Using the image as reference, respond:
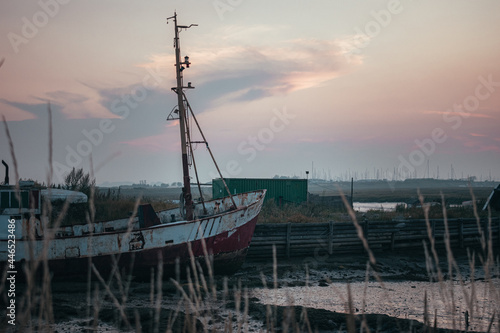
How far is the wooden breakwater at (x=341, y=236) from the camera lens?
17.2 m

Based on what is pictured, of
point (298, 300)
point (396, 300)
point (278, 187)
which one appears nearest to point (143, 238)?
point (298, 300)

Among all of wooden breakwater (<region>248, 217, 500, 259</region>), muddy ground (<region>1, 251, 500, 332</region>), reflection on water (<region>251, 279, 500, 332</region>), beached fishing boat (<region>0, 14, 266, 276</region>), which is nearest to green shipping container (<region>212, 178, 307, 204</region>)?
wooden breakwater (<region>248, 217, 500, 259</region>)

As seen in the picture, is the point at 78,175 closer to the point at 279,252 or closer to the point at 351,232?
the point at 279,252

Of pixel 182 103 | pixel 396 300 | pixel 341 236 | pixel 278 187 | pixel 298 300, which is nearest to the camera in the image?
pixel 298 300

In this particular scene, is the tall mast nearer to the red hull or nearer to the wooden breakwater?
the red hull

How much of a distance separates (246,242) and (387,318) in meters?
6.68

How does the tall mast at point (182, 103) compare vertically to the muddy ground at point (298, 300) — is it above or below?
above

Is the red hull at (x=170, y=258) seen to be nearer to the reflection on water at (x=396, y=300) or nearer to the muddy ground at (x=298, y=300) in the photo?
the muddy ground at (x=298, y=300)

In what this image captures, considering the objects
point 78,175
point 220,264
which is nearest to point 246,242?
point 220,264

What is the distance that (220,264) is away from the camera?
13.9 meters

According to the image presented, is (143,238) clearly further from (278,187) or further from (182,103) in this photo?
(278,187)

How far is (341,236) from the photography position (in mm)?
18297

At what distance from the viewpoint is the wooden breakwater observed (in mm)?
17250

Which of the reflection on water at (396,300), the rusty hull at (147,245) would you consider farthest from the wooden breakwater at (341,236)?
the reflection on water at (396,300)
